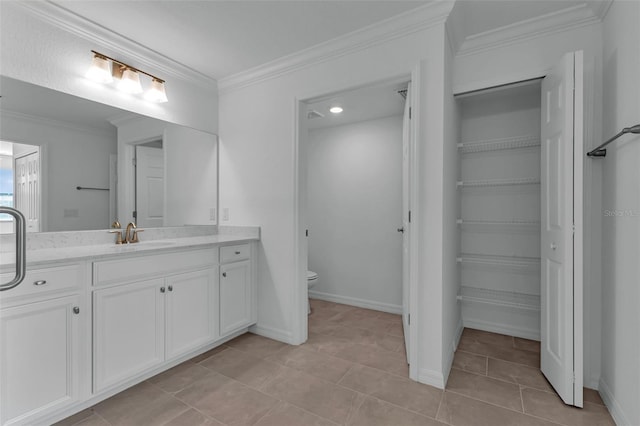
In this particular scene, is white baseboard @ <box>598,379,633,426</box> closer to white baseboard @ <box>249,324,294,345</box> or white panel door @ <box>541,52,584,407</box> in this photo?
white panel door @ <box>541,52,584,407</box>

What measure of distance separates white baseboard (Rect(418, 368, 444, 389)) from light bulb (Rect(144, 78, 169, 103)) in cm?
279

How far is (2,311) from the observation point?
142 centimetres

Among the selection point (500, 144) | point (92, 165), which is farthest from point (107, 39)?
point (500, 144)

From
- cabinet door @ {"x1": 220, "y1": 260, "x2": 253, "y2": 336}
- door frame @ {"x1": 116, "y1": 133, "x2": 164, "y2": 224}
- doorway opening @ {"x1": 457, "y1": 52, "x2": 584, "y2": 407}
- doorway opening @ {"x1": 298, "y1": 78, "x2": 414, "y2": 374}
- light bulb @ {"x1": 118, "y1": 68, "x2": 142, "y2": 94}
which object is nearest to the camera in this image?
doorway opening @ {"x1": 457, "y1": 52, "x2": 584, "y2": 407}

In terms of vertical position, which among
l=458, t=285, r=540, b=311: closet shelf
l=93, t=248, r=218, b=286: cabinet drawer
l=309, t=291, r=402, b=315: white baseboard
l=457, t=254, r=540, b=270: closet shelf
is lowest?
l=309, t=291, r=402, b=315: white baseboard

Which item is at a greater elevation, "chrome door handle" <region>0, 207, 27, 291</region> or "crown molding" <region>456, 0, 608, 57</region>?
"crown molding" <region>456, 0, 608, 57</region>

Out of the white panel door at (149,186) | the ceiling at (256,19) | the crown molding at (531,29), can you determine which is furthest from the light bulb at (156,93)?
the crown molding at (531,29)

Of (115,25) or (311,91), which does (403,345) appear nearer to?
(311,91)

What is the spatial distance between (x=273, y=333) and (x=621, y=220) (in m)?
2.52

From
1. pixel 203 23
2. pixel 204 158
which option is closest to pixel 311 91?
pixel 203 23

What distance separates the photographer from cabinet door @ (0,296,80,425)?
4.75 ft

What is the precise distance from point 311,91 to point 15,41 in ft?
6.01

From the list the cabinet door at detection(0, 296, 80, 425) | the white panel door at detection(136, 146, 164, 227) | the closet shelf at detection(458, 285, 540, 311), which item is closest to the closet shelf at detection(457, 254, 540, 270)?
the closet shelf at detection(458, 285, 540, 311)

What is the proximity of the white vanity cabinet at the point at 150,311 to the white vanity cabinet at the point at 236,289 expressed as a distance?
0.27 feet
